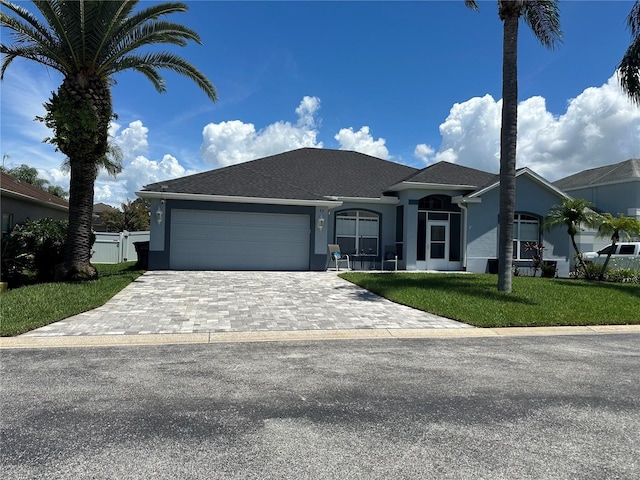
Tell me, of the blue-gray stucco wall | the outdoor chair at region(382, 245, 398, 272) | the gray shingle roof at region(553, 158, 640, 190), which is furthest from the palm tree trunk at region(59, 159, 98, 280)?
the gray shingle roof at region(553, 158, 640, 190)

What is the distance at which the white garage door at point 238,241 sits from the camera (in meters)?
17.5

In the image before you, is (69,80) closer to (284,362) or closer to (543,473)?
(284,362)

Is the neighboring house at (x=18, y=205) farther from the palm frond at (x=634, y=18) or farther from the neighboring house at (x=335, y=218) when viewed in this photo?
the palm frond at (x=634, y=18)

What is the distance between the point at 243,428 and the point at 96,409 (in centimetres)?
153

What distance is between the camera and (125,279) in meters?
13.7

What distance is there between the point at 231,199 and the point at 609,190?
2455 cm

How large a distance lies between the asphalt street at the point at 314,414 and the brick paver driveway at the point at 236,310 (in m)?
1.61

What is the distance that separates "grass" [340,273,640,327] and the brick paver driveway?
0.57 meters

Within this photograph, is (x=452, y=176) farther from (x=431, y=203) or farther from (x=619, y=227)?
(x=619, y=227)

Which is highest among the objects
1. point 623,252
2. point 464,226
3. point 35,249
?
point 464,226

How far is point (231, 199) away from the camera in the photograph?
17500 mm

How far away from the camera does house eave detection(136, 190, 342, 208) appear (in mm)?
16734

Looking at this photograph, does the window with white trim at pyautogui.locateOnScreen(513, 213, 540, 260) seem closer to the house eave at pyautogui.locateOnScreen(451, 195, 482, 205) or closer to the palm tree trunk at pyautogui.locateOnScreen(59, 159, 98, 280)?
the house eave at pyautogui.locateOnScreen(451, 195, 482, 205)

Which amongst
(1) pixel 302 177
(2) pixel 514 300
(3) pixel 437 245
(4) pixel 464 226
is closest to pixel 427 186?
(4) pixel 464 226
